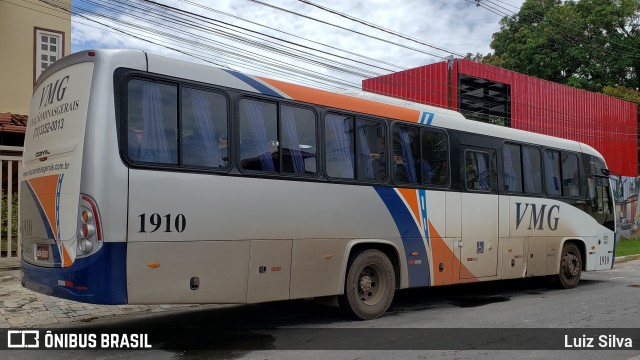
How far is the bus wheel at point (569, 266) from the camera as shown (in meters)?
11.9

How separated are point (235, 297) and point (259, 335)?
3.03ft

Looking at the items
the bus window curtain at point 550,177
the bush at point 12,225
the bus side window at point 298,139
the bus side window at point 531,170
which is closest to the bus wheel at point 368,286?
→ the bus side window at point 298,139

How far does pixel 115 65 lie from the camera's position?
5871mm

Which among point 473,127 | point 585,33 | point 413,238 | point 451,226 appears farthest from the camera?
point 585,33

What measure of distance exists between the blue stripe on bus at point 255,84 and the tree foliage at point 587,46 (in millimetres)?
32838

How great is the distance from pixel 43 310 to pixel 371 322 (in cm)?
485

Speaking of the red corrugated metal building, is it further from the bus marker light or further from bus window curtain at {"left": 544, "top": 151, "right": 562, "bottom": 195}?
the bus marker light

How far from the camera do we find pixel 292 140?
24.2 feet

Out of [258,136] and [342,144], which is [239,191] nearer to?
[258,136]

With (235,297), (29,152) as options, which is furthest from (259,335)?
(29,152)

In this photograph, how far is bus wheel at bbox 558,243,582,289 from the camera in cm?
1195

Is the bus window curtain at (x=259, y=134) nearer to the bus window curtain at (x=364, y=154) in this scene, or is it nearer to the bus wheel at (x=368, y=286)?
the bus window curtain at (x=364, y=154)

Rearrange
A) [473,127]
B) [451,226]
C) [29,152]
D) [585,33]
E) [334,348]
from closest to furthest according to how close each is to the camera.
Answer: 1. [334,348]
2. [29,152]
3. [451,226]
4. [473,127]
5. [585,33]

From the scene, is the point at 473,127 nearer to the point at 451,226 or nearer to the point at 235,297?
the point at 451,226
